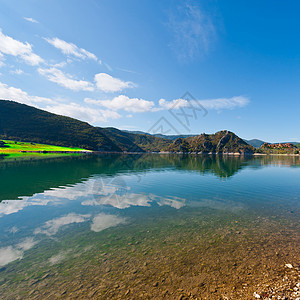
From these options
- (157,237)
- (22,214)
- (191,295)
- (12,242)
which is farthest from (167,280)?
(22,214)

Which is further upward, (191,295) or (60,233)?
(191,295)

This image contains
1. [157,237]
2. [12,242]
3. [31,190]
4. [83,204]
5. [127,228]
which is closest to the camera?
[12,242]

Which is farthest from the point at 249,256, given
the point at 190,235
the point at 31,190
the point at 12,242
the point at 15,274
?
the point at 31,190

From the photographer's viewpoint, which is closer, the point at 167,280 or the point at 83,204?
the point at 167,280

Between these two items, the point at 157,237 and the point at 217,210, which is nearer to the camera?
the point at 157,237

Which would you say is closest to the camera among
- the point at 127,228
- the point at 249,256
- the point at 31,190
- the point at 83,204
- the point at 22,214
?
the point at 249,256

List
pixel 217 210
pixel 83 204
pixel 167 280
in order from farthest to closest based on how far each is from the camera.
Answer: pixel 83 204 < pixel 217 210 < pixel 167 280

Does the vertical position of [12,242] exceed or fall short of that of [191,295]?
it falls short

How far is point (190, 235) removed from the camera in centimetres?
1719

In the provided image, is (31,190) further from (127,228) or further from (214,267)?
(214,267)

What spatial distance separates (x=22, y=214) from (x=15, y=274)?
1338 cm

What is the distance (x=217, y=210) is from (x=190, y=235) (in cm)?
989

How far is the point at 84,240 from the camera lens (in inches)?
630

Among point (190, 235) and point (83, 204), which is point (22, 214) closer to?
point (83, 204)
